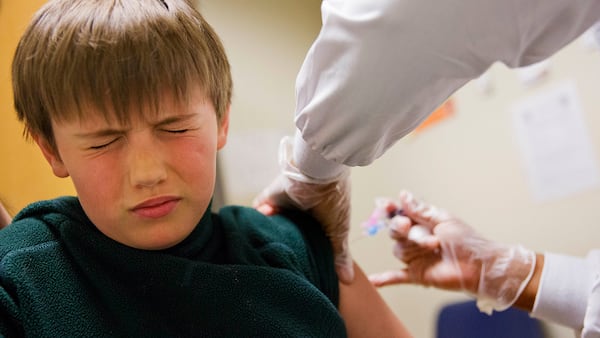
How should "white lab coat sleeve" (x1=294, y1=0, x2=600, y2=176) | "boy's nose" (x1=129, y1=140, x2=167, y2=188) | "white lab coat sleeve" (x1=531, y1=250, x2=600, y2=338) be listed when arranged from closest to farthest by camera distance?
"white lab coat sleeve" (x1=294, y1=0, x2=600, y2=176) → "boy's nose" (x1=129, y1=140, x2=167, y2=188) → "white lab coat sleeve" (x1=531, y1=250, x2=600, y2=338)

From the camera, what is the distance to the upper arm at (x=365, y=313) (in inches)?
34.0

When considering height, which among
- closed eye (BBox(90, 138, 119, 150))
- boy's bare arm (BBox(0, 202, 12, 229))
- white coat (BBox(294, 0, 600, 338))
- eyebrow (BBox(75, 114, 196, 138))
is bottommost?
boy's bare arm (BBox(0, 202, 12, 229))

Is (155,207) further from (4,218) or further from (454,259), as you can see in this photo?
(454,259)

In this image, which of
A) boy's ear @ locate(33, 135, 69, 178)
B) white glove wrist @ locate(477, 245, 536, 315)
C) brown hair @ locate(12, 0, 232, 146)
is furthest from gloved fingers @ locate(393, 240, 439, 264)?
boy's ear @ locate(33, 135, 69, 178)

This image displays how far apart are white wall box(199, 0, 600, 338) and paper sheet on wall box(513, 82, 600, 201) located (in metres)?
0.03

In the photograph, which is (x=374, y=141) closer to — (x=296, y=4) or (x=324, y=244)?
(x=324, y=244)

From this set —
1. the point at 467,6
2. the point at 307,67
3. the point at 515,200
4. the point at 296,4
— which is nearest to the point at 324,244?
Answer: the point at 307,67

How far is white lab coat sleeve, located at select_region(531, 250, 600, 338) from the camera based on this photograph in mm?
976

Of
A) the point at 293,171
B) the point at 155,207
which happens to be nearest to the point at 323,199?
the point at 293,171

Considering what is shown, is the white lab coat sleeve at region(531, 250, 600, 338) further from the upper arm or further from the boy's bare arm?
the boy's bare arm

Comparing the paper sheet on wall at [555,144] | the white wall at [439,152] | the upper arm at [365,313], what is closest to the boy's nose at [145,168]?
the upper arm at [365,313]

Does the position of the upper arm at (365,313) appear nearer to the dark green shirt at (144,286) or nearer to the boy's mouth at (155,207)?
the dark green shirt at (144,286)

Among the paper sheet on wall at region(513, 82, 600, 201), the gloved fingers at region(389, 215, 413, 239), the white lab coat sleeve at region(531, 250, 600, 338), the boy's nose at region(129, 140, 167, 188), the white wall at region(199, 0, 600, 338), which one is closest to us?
the boy's nose at region(129, 140, 167, 188)

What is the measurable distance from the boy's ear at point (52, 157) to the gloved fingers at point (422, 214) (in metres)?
0.76
